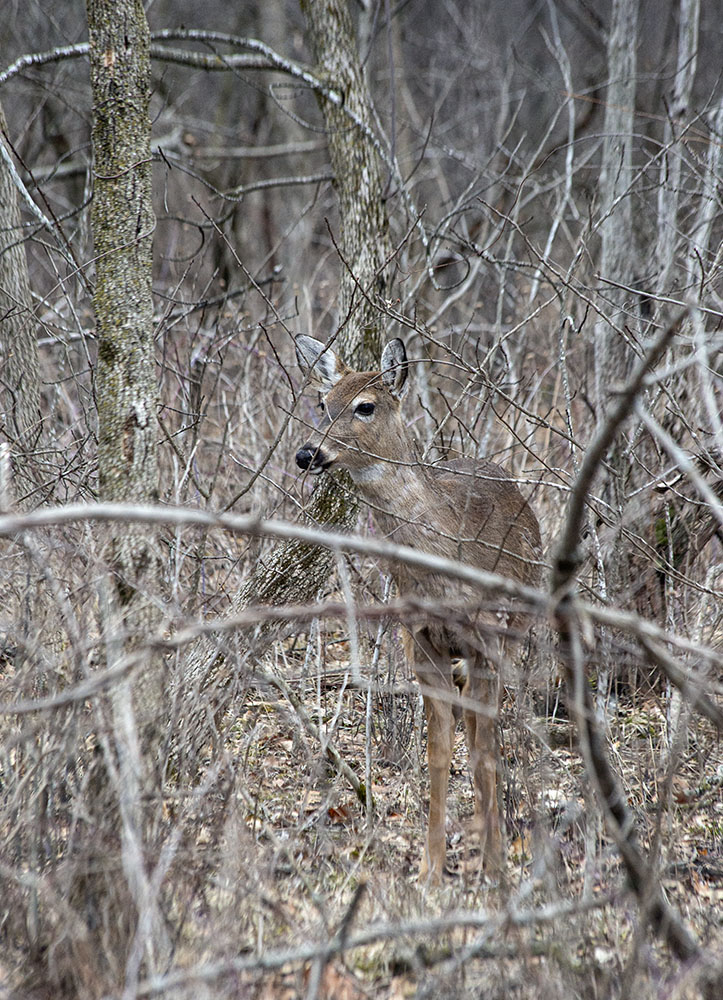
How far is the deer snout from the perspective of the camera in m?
4.94

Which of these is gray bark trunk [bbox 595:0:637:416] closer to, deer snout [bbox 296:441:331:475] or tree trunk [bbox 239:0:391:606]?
tree trunk [bbox 239:0:391:606]

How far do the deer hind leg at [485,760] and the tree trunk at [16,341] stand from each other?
2.57 meters

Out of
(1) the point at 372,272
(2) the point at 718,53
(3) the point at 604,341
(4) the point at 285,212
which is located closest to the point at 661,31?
(2) the point at 718,53

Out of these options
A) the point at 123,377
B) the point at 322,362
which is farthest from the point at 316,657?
the point at 123,377

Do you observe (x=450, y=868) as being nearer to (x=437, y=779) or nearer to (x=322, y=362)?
(x=437, y=779)

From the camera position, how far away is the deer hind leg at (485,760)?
4301 mm

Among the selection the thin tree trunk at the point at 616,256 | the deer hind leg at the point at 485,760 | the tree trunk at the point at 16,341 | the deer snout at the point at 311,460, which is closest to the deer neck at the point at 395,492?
the deer snout at the point at 311,460

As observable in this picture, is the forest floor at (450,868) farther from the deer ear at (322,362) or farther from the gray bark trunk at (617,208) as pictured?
the gray bark trunk at (617,208)

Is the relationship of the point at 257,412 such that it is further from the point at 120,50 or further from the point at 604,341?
the point at 120,50

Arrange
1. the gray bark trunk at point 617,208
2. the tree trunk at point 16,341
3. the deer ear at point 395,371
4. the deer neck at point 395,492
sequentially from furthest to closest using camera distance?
the gray bark trunk at point 617,208
the tree trunk at point 16,341
the deer ear at point 395,371
the deer neck at point 395,492

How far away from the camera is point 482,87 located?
15.9 m

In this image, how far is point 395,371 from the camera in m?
5.43

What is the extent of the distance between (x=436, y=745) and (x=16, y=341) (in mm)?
3217

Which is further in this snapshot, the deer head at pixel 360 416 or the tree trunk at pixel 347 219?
the tree trunk at pixel 347 219
